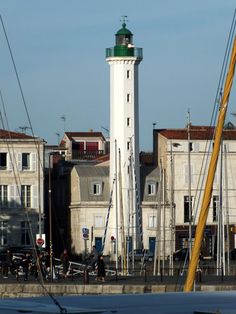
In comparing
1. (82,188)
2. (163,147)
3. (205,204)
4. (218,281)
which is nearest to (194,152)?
(163,147)

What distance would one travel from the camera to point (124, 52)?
341 ft

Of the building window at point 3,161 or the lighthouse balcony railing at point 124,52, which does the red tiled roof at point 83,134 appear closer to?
the building window at point 3,161

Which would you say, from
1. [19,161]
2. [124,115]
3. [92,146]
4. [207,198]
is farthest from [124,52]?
[207,198]

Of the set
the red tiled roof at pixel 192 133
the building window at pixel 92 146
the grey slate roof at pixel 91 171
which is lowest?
the grey slate roof at pixel 91 171

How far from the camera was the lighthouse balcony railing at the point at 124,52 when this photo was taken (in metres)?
104

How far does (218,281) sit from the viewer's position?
49750 mm

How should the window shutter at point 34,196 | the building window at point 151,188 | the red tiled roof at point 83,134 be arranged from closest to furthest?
the window shutter at point 34,196
the building window at point 151,188
the red tiled roof at point 83,134

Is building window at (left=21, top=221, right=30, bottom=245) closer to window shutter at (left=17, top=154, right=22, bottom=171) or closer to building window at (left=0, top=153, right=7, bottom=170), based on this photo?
window shutter at (left=17, top=154, right=22, bottom=171)

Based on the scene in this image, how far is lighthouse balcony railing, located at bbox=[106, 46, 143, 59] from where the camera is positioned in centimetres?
10381

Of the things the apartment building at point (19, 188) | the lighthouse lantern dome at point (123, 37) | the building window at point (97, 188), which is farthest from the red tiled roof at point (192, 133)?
the apartment building at point (19, 188)

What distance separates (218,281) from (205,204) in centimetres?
2751

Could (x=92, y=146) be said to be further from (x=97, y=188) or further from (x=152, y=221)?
(x=152, y=221)

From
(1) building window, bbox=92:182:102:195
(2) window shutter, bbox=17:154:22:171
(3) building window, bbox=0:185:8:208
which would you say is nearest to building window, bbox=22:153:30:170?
(2) window shutter, bbox=17:154:22:171

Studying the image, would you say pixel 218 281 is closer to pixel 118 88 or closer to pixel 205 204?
pixel 205 204
